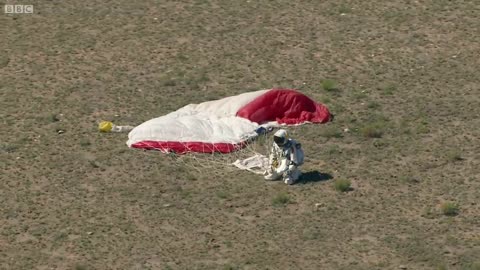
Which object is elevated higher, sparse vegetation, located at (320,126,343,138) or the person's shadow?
sparse vegetation, located at (320,126,343,138)

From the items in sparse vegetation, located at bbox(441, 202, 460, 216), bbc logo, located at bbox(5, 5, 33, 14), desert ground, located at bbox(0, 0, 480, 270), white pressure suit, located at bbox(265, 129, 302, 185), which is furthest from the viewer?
bbc logo, located at bbox(5, 5, 33, 14)

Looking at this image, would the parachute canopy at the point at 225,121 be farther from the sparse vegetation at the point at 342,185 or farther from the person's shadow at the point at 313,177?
the sparse vegetation at the point at 342,185

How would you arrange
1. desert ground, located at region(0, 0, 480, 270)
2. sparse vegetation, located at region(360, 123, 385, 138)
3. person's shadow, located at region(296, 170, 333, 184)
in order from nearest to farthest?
desert ground, located at region(0, 0, 480, 270) < person's shadow, located at region(296, 170, 333, 184) < sparse vegetation, located at region(360, 123, 385, 138)

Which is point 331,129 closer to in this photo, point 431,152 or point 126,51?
point 431,152

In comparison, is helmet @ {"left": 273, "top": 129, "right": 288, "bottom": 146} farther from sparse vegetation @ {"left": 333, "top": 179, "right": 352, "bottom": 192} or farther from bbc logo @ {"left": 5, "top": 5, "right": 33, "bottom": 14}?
bbc logo @ {"left": 5, "top": 5, "right": 33, "bottom": 14}

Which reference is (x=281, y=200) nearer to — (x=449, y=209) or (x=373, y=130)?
(x=449, y=209)

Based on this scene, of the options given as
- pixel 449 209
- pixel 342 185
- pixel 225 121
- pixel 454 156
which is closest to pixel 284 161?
pixel 342 185

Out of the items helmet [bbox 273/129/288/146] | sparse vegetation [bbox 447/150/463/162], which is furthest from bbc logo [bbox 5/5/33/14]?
sparse vegetation [bbox 447/150/463/162]
